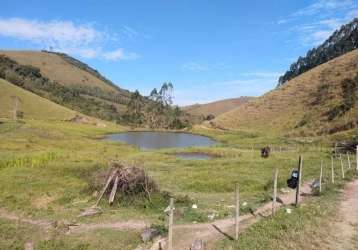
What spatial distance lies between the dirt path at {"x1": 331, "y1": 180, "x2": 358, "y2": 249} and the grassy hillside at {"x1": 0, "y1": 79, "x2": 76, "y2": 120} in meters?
120

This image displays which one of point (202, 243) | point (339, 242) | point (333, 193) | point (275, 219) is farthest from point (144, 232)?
point (333, 193)

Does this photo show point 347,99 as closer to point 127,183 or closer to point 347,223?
point 347,223

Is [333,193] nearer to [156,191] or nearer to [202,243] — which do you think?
[156,191]

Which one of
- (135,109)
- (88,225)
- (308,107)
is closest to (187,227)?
(88,225)

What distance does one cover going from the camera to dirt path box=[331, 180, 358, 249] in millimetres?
16750

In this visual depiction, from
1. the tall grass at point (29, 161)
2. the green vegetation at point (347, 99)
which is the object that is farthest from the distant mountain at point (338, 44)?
the tall grass at point (29, 161)

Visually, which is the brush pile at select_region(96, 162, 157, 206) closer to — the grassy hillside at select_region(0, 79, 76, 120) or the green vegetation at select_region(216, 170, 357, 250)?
the green vegetation at select_region(216, 170, 357, 250)

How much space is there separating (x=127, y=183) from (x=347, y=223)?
12415mm

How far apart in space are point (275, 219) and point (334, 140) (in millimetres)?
53255

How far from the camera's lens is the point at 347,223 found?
19.3 meters

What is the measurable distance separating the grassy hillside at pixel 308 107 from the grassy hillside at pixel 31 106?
57964 mm

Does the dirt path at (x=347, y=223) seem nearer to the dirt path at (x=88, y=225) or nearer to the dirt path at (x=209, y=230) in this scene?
the dirt path at (x=209, y=230)

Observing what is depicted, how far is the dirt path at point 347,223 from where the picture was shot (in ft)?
55.0

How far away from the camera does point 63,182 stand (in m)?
31.1
